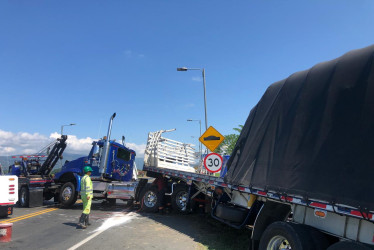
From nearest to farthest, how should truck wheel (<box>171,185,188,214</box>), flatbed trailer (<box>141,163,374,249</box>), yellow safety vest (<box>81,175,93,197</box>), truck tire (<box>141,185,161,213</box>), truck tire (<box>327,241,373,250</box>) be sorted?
truck tire (<box>327,241,373,250</box>)
flatbed trailer (<box>141,163,374,249</box>)
yellow safety vest (<box>81,175,93,197</box>)
truck wheel (<box>171,185,188,214</box>)
truck tire (<box>141,185,161,213</box>)

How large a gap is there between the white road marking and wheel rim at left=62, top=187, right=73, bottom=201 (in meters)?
2.67

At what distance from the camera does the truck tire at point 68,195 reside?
13.0 meters

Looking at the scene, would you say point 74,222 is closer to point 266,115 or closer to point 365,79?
point 266,115

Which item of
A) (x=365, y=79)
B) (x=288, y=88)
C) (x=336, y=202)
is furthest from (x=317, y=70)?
(x=336, y=202)

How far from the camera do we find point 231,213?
266 inches

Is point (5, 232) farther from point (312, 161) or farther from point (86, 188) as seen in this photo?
point (312, 161)

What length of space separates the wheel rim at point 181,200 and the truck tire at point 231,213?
13.0 ft

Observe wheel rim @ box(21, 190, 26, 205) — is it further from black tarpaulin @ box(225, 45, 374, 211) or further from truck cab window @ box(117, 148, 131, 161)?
black tarpaulin @ box(225, 45, 374, 211)

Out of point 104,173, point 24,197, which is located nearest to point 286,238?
point 104,173

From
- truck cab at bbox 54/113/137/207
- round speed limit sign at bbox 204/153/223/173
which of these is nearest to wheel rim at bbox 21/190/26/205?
truck cab at bbox 54/113/137/207

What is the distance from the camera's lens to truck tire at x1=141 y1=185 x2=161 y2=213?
38.8ft

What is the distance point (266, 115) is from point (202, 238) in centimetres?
377

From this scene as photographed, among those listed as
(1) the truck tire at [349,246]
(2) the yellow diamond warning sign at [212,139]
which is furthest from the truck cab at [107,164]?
(1) the truck tire at [349,246]

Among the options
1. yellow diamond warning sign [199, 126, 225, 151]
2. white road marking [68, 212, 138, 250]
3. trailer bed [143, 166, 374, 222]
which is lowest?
white road marking [68, 212, 138, 250]
